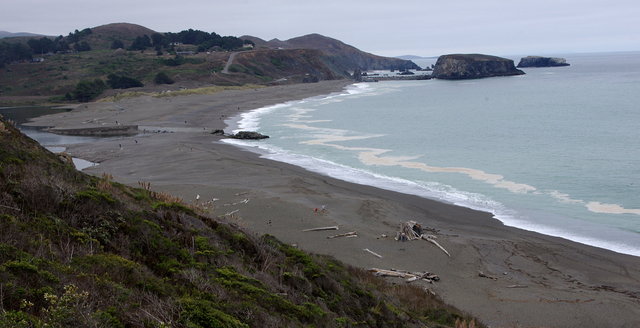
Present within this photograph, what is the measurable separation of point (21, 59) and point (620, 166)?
120268 mm

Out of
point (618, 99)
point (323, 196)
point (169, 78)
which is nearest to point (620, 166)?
point (323, 196)

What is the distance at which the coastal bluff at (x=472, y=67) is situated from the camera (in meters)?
138

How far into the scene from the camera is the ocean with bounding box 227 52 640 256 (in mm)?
19422

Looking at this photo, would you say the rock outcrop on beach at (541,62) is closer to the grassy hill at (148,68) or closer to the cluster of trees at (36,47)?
the grassy hill at (148,68)

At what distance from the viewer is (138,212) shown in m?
7.94

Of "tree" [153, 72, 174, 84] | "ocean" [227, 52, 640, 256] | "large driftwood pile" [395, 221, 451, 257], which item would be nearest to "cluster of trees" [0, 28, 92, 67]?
"tree" [153, 72, 174, 84]

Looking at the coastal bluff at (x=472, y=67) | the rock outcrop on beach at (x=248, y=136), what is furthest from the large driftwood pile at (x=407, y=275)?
the coastal bluff at (x=472, y=67)

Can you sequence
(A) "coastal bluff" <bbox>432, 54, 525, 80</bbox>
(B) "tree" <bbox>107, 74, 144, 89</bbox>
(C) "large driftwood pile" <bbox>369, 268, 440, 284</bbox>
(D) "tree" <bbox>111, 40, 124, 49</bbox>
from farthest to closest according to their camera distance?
(D) "tree" <bbox>111, 40, 124, 49</bbox> < (A) "coastal bluff" <bbox>432, 54, 525, 80</bbox> < (B) "tree" <bbox>107, 74, 144, 89</bbox> < (C) "large driftwood pile" <bbox>369, 268, 440, 284</bbox>

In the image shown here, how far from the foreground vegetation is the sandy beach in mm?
2510

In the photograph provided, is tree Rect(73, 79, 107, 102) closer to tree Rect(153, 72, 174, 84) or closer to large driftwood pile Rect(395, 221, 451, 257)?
tree Rect(153, 72, 174, 84)

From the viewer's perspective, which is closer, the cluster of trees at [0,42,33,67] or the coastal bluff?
the cluster of trees at [0,42,33,67]

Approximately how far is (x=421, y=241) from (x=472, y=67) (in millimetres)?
133211

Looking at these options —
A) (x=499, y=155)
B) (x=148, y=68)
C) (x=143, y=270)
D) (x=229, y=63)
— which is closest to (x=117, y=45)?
(x=229, y=63)

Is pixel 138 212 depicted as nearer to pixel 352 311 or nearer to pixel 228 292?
pixel 228 292
